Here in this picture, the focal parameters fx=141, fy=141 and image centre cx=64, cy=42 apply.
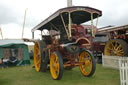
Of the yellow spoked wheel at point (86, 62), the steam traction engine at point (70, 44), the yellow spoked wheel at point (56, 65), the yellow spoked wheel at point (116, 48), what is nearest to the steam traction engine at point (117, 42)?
the yellow spoked wheel at point (116, 48)

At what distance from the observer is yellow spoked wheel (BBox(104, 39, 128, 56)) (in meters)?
7.03

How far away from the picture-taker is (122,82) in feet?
13.9

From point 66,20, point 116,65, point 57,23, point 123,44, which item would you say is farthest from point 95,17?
point 116,65

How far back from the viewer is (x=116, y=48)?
8.05 meters

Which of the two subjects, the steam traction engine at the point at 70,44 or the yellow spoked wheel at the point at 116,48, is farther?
the yellow spoked wheel at the point at 116,48

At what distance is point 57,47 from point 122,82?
2.71 meters

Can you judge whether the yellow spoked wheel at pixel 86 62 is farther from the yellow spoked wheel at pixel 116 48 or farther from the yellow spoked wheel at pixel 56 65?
the yellow spoked wheel at pixel 116 48

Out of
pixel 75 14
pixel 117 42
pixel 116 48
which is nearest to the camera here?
pixel 75 14

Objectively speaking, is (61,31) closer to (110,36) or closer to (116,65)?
(116,65)

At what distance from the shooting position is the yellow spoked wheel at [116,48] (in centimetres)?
703

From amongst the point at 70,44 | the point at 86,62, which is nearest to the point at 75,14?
the point at 70,44

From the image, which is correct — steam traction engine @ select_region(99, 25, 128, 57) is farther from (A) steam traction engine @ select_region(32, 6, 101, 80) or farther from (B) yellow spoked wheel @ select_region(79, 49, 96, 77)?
(B) yellow spoked wheel @ select_region(79, 49, 96, 77)

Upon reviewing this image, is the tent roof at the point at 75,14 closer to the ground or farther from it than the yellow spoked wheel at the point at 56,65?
farther from it

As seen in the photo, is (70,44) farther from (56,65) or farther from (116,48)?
(116,48)
